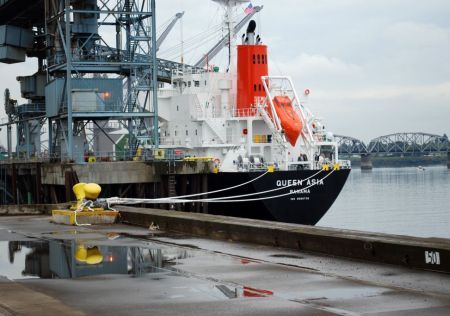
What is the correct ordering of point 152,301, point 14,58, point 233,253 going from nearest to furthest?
1. point 152,301
2. point 233,253
3. point 14,58

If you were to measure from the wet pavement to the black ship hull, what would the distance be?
85.6 ft

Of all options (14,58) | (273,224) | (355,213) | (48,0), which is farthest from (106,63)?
(273,224)

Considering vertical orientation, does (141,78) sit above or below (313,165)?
above

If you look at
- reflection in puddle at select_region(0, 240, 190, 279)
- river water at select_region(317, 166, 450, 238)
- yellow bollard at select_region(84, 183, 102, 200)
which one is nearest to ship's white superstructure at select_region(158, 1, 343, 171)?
river water at select_region(317, 166, 450, 238)

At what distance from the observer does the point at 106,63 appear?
48406 mm

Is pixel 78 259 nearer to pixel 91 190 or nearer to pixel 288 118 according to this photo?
pixel 91 190

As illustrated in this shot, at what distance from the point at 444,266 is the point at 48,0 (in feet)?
145

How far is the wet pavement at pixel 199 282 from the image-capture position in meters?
10.6

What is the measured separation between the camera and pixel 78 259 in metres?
16.1

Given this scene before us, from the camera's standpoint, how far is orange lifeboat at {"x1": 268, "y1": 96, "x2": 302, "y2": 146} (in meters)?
46.8

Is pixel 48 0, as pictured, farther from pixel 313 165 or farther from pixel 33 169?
pixel 313 165

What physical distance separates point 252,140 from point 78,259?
32.9 meters

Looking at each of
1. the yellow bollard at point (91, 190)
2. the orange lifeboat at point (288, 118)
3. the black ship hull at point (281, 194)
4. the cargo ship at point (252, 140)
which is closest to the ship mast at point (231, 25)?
the cargo ship at point (252, 140)

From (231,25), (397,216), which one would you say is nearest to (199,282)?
(231,25)
